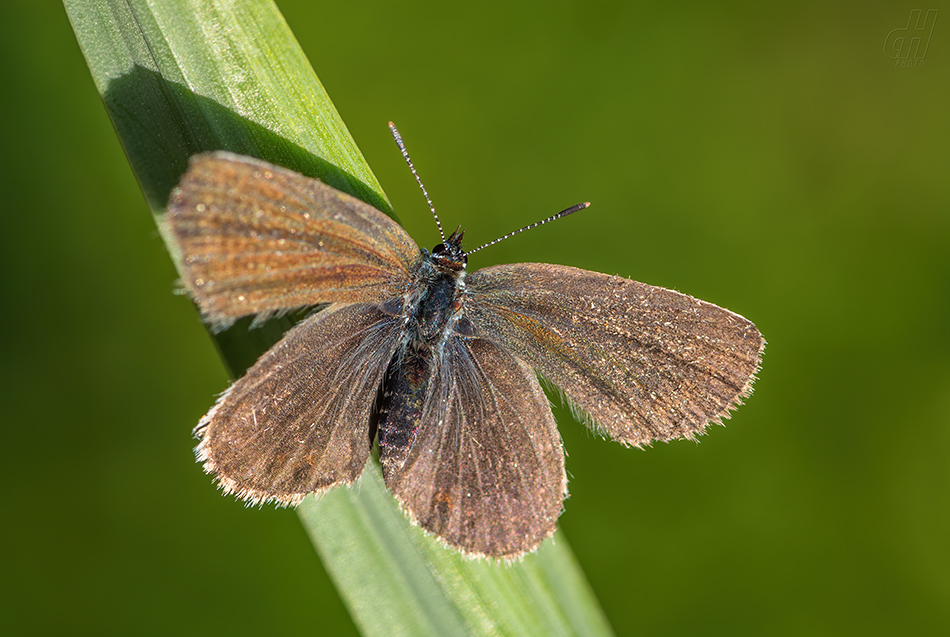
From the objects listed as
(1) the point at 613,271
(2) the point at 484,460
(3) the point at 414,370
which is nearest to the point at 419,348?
(3) the point at 414,370

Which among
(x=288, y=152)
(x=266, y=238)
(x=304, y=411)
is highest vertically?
(x=288, y=152)

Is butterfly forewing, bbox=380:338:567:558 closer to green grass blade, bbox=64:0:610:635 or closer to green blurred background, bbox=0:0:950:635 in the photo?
green grass blade, bbox=64:0:610:635

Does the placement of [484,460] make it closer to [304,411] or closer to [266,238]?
[304,411]

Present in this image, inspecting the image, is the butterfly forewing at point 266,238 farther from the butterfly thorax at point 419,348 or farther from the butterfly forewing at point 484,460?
the butterfly forewing at point 484,460

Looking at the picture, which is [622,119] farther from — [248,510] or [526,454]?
[248,510]

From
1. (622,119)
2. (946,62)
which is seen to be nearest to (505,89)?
(622,119)

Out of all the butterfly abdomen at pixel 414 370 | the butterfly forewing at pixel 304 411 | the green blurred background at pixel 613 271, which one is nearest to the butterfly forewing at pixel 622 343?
the butterfly abdomen at pixel 414 370
